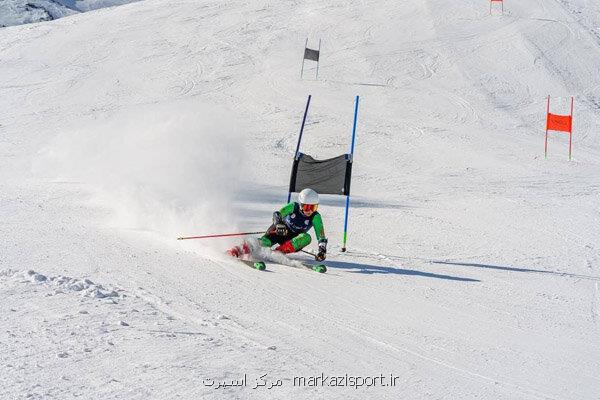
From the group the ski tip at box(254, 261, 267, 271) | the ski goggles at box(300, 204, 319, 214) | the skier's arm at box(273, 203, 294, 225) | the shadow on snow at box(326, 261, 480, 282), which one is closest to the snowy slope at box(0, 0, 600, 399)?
the shadow on snow at box(326, 261, 480, 282)

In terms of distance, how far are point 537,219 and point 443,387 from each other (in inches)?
317

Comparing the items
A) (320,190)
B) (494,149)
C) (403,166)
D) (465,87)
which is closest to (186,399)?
(320,190)

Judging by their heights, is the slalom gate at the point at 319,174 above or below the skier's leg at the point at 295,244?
above

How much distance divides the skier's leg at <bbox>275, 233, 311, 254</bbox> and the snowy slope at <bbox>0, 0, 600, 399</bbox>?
47 cm

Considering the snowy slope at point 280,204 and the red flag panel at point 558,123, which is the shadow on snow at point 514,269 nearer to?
the snowy slope at point 280,204

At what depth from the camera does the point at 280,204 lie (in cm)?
1269

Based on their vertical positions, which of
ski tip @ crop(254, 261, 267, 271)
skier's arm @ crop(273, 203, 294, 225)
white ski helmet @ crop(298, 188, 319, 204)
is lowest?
ski tip @ crop(254, 261, 267, 271)

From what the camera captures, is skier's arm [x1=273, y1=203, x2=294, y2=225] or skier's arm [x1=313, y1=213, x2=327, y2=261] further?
skier's arm [x1=273, y1=203, x2=294, y2=225]

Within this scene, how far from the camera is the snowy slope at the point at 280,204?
16.5 feet

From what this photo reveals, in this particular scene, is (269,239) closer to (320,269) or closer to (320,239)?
(320,239)

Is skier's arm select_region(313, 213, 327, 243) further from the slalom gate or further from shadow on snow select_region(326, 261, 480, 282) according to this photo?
the slalom gate

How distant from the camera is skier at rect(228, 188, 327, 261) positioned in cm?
895

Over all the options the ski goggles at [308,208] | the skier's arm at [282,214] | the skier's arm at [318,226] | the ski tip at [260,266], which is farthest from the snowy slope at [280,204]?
the skier's arm at [282,214]

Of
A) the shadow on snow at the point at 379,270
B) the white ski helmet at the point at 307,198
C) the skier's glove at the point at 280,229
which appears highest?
the white ski helmet at the point at 307,198
